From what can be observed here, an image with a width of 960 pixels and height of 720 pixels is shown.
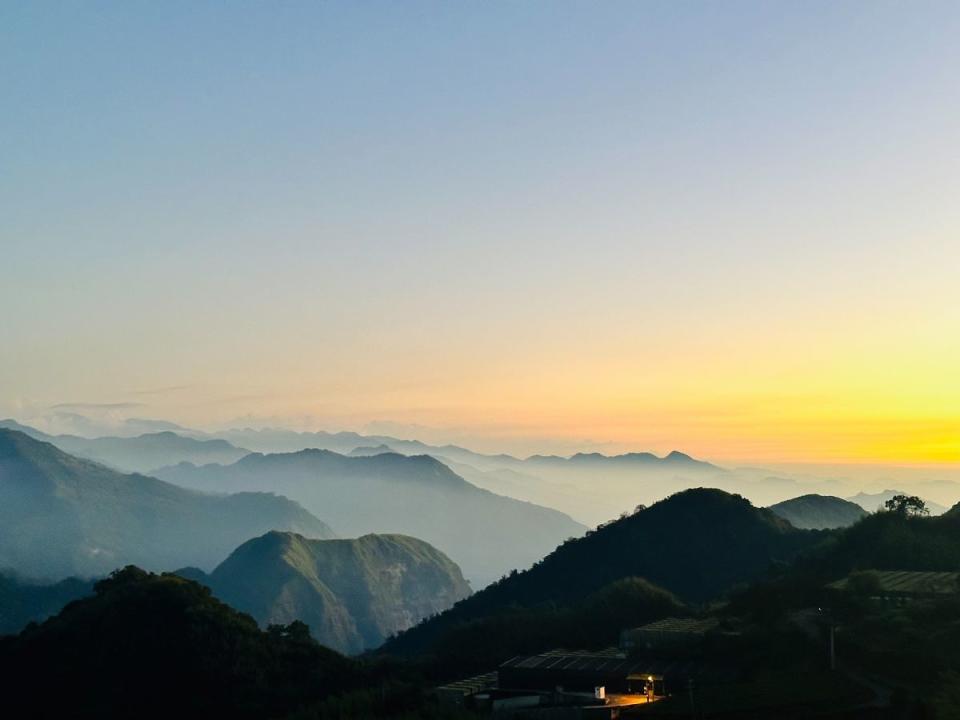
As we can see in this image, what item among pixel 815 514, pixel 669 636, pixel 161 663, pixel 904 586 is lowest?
pixel 815 514

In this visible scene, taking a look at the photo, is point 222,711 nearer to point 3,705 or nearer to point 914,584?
→ point 3,705

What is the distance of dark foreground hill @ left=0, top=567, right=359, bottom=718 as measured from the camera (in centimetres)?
6400

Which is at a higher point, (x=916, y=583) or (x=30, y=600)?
(x=916, y=583)

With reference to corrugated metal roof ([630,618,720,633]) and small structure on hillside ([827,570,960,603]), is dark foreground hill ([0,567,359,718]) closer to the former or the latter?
corrugated metal roof ([630,618,720,633])

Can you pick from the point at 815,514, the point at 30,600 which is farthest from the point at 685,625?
the point at 30,600

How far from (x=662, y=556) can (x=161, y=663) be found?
252 feet

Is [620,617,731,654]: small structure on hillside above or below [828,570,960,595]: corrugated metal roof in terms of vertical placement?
below

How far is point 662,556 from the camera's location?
427ft

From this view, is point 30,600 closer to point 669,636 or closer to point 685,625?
point 685,625

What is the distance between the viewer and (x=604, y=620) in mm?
89750

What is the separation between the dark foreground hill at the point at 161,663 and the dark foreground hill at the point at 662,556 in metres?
50.3

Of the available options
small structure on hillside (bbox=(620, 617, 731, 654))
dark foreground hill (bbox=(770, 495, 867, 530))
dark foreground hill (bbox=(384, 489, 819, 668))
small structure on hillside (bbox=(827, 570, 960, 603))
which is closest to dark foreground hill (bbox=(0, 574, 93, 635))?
dark foreground hill (bbox=(384, 489, 819, 668))

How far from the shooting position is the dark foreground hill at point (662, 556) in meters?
124

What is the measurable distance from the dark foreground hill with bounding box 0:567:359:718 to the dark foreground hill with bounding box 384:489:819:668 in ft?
165
